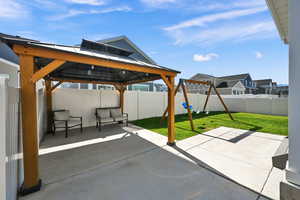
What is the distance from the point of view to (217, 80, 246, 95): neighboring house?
644 inches

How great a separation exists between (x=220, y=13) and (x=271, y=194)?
514 cm

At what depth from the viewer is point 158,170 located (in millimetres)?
2451

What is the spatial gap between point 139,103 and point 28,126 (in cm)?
596

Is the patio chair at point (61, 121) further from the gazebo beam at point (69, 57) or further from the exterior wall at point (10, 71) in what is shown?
the gazebo beam at point (69, 57)

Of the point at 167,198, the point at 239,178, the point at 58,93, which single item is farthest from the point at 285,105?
the point at 58,93

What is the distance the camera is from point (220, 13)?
4250 mm

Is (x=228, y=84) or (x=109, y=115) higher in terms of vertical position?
(x=228, y=84)

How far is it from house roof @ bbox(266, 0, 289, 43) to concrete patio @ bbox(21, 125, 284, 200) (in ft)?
10.0

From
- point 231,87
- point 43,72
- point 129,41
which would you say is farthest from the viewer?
point 231,87

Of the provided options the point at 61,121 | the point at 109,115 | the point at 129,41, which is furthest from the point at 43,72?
the point at 129,41

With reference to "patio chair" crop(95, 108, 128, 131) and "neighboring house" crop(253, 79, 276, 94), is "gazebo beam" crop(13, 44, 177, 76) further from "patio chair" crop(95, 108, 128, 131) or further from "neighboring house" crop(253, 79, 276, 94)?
"neighboring house" crop(253, 79, 276, 94)

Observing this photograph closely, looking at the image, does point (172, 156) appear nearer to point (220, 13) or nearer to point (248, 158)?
point (248, 158)

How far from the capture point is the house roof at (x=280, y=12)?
213cm

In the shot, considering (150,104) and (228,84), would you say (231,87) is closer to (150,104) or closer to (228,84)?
(228,84)
